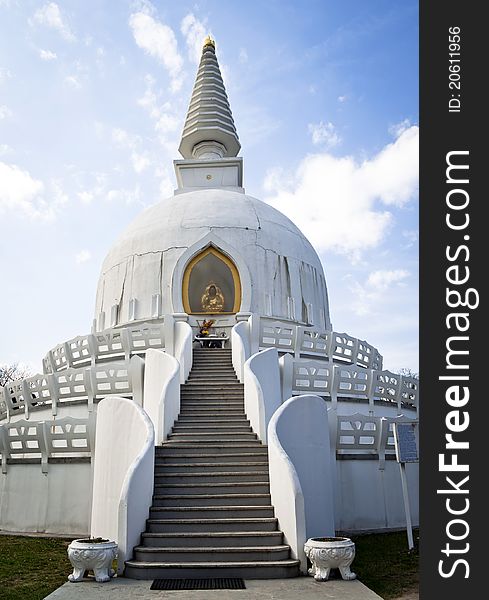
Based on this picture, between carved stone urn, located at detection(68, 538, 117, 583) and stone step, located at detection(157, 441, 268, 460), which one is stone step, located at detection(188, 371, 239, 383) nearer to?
stone step, located at detection(157, 441, 268, 460)

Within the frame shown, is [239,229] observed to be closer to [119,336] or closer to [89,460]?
[119,336]

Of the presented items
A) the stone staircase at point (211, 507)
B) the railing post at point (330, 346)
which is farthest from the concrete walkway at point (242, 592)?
the railing post at point (330, 346)

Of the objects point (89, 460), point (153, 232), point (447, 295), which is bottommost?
point (89, 460)

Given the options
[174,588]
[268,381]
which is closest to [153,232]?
[268,381]

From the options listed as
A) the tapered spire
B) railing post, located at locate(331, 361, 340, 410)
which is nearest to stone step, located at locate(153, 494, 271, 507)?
railing post, located at locate(331, 361, 340, 410)

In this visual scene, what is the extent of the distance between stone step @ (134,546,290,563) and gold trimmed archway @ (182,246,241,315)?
12.2 metres

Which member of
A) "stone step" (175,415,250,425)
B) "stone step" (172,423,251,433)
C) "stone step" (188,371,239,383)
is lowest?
"stone step" (172,423,251,433)

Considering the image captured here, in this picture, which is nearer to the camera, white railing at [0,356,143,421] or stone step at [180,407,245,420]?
stone step at [180,407,245,420]

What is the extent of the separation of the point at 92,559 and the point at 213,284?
15795 mm

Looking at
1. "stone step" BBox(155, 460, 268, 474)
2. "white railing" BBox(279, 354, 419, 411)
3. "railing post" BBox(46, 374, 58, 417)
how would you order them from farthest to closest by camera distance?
"railing post" BBox(46, 374, 58, 417)
"white railing" BBox(279, 354, 419, 411)
"stone step" BBox(155, 460, 268, 474)

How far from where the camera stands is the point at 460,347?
5.29 meters

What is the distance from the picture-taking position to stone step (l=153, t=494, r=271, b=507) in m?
9.10

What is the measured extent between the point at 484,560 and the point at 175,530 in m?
4.70

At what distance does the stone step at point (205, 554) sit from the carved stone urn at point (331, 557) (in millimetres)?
599
